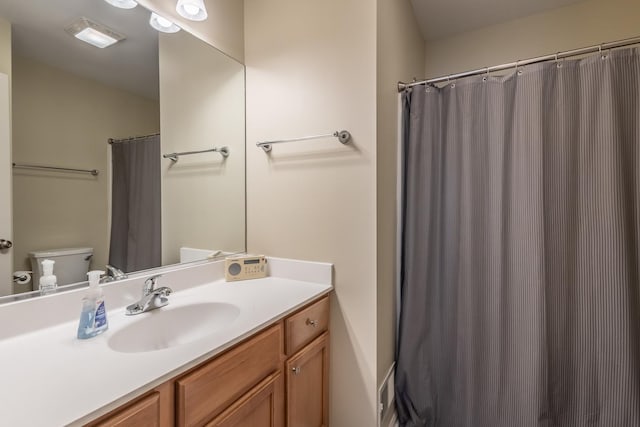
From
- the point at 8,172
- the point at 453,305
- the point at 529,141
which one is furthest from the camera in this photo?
the point at 453,305

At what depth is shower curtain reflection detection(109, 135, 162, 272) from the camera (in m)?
1.20

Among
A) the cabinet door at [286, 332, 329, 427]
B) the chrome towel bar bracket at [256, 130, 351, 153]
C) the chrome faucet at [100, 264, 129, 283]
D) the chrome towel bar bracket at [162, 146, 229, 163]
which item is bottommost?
the cabinet door at [286, 332, 329, 427]

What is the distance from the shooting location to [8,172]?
0.93 m

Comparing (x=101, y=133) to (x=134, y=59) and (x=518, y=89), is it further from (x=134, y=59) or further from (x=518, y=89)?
(x=518, y=89)

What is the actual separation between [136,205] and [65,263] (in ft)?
1.10

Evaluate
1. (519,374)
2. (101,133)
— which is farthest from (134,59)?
(519,374)

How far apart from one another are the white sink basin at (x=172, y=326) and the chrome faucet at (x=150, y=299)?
0.08ft

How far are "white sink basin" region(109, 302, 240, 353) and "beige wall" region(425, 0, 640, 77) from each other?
7.24 feet

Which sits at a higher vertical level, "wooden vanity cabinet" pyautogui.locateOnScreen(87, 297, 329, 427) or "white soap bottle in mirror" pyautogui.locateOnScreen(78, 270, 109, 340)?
"white soap bottle in mirror" pyautogui.locateOnScreen(78, 270, 109, 340)

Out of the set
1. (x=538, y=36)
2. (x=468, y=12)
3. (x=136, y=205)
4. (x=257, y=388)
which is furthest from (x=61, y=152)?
(x=538, y=36)

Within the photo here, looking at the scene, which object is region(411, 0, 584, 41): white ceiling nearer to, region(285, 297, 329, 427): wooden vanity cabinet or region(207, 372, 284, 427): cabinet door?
region(285, 297, 329, 427): wooden vanity cabinet

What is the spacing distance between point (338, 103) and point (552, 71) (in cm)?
100

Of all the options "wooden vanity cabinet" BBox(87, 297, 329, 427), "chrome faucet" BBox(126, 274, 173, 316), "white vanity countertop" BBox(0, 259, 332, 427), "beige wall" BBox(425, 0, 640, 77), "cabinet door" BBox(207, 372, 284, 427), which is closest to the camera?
"white vanity countertop" BBox(0, 259, 332, 427)

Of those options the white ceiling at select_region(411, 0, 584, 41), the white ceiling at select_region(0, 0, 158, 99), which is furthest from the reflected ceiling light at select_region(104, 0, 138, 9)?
the white ceiling at select_region(411, 0, 584, 41)
